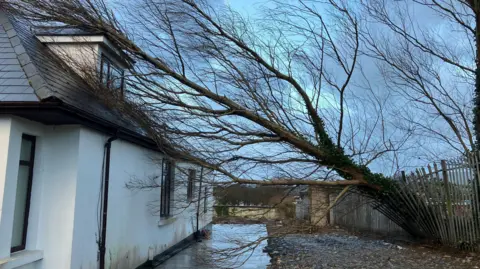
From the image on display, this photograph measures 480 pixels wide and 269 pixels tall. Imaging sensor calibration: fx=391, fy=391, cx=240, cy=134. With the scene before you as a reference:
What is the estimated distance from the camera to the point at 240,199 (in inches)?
392

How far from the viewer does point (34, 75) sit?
5879 mm

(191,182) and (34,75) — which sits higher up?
(34,75)

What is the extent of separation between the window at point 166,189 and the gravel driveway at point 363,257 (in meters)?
3.25

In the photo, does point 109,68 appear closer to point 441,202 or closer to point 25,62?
point 25,62

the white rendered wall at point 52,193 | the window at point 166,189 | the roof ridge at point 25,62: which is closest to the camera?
the roof ridge at point 25,62

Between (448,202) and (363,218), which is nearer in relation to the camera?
(448,202)

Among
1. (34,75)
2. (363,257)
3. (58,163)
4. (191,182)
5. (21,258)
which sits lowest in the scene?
(363,257)

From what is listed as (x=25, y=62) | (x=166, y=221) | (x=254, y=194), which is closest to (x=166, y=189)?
(x=166, y=221)

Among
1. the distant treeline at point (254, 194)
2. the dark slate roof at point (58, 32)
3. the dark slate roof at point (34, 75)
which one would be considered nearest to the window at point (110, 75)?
the dark slate roof at point (34, 75)

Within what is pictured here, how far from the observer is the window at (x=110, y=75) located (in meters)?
7.87

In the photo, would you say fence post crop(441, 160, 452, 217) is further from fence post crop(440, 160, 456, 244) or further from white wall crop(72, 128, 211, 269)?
white wall crop(72, 128, 211, 269)

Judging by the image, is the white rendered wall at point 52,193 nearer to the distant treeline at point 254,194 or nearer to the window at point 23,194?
the window at point 23,194

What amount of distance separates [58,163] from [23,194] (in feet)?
2.15

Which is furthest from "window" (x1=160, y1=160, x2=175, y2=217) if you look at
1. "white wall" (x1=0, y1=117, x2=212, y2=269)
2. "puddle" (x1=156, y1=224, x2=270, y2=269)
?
"white wall" (x1=0, y1=117, x2=212, y2=269)
